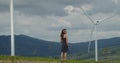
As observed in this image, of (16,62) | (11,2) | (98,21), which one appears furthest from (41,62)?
(98,21)

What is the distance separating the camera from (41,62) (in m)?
38.2

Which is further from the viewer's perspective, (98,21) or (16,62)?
(98,21)

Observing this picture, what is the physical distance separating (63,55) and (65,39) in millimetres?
1582

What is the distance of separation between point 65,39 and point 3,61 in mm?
7354

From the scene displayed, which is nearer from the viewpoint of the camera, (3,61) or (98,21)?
(3,61)

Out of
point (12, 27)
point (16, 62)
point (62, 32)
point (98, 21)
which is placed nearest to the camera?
point (16, 62)

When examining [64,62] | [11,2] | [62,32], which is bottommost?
[64,62]

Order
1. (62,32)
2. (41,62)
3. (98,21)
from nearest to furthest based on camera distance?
(41,62) < (62,32) < (98,21)

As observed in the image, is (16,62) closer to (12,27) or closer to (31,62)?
(31,62)

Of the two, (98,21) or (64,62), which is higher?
(98,21)

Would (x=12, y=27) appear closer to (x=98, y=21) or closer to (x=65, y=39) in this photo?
(x=65, y=39)

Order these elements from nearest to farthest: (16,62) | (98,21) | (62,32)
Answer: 1. (16,62)
2. (62,32)
3. (98,21)

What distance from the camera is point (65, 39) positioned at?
40.9m

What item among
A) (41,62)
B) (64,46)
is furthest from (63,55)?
(41,62)
